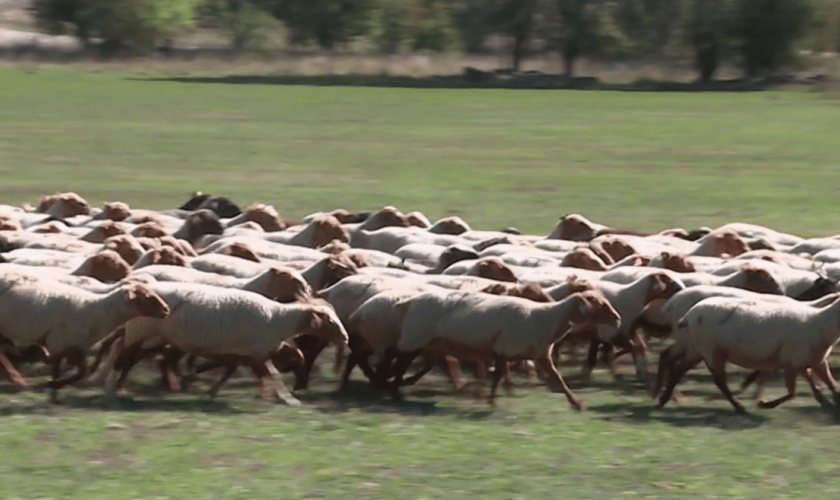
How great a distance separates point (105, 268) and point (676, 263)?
5.39m

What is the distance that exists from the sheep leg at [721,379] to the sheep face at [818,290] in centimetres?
262

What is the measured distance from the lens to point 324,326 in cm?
1175

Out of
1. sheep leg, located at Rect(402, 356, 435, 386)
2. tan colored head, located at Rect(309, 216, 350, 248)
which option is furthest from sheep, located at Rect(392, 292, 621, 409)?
tan colored head, located at Rect(309, 216, 350, 248)

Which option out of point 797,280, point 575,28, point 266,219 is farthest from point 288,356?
point 575,28

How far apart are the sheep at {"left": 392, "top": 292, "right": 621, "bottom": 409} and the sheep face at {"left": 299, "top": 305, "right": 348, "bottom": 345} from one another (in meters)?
0.49

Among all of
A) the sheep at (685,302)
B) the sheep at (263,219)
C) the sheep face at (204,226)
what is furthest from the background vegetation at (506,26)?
the sheep at (685,302)

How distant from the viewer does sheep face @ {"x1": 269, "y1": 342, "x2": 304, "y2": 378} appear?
12094 mm

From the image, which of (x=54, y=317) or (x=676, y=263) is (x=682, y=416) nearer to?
(x=676, y=263)

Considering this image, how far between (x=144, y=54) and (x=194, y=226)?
77036mm

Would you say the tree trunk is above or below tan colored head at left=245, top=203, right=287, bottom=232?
below

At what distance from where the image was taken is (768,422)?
10.9 m

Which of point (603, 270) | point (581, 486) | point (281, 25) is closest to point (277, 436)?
point (581, 486)

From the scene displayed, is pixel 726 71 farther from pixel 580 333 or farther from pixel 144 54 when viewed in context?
pixel 580 333

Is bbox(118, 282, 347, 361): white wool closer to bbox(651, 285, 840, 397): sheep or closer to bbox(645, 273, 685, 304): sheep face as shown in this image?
bbox(651, 285, 840, 397): sheep
